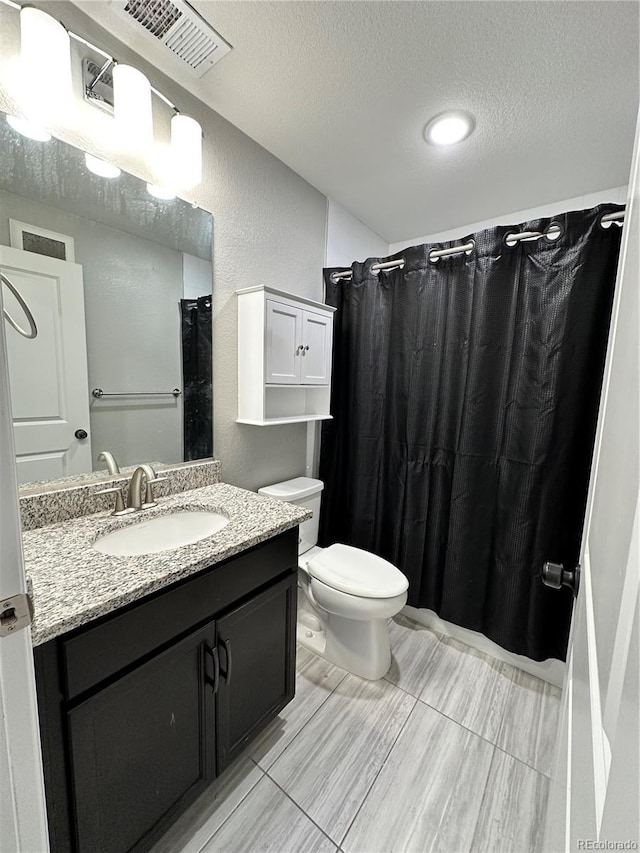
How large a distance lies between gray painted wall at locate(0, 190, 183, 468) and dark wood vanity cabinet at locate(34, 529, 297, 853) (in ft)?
2.07

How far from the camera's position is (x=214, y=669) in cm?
98

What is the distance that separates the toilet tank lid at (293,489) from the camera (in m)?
1.73

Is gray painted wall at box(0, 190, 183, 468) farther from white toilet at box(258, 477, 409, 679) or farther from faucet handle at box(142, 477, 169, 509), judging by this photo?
white toilet at box(258, 477, 409, 679)

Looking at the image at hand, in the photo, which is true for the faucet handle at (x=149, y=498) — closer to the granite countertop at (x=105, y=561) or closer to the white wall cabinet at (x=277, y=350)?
the granite countertop at (x=105, y=561)

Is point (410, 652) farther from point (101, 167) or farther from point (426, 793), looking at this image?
point (101, 167)

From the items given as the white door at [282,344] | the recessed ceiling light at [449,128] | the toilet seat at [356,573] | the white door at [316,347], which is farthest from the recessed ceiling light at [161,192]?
the toilet seat at [356,573]

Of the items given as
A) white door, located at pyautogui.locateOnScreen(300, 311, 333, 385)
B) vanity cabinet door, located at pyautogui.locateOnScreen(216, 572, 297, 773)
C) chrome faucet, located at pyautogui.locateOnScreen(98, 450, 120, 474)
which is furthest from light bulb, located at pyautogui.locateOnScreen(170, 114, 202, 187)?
vanity cabinet door, located at pyautogui.locateOnScreen(216, 572, 297, 773)

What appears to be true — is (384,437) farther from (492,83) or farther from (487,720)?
(492,83)

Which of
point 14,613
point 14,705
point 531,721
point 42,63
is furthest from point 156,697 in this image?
point 42,63

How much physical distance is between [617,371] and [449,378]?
1158mm

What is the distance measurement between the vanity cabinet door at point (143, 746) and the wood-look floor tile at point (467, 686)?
97 cm

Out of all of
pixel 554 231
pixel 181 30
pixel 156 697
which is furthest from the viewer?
pixel 554 231

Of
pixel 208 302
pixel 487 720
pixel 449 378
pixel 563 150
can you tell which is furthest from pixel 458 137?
pixel 487 720

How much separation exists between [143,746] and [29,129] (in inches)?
66.5
